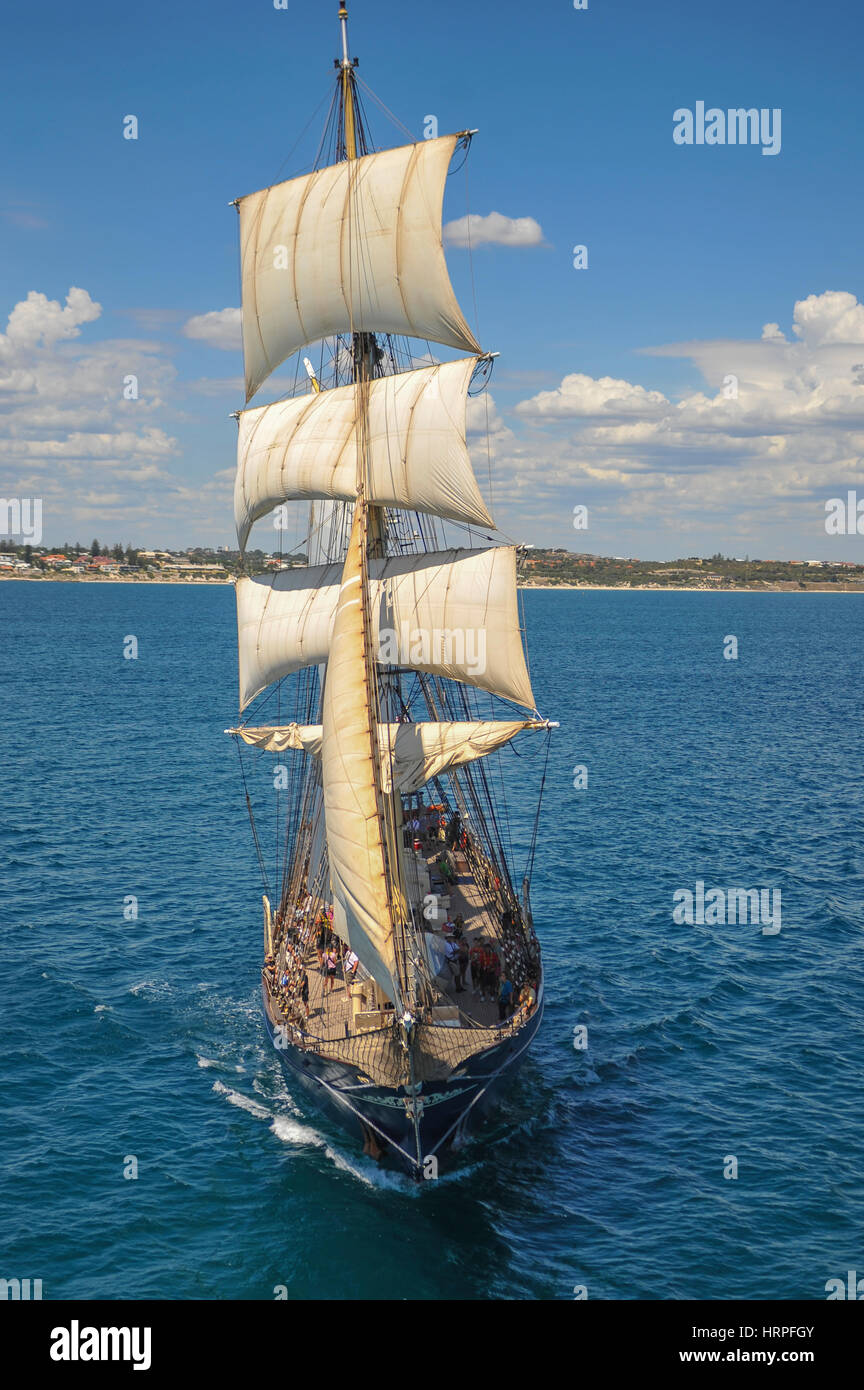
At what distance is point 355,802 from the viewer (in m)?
29.1

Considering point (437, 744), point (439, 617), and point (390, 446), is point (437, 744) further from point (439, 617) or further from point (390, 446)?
point (390, 446)

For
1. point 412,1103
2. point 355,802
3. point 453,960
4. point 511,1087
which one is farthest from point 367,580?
point 511,1087

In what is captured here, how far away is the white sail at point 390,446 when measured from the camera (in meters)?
37.4

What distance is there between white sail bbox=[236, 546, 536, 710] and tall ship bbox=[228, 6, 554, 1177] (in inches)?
3.2

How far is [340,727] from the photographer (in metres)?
29.7

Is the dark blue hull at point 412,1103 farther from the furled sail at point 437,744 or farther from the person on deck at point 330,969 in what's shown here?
the furled sail at point 437,744

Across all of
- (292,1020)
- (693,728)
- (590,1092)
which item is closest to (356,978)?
(292,1020)

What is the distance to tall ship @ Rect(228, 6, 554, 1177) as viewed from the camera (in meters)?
29.1

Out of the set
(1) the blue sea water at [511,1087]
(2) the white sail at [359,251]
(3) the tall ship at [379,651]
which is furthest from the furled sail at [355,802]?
(2) the white sail at [359,251]

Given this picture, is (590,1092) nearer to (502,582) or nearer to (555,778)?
(502,582)

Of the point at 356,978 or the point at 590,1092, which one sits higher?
the point at 356,978

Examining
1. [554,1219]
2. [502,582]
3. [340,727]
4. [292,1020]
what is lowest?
[554,1219]
